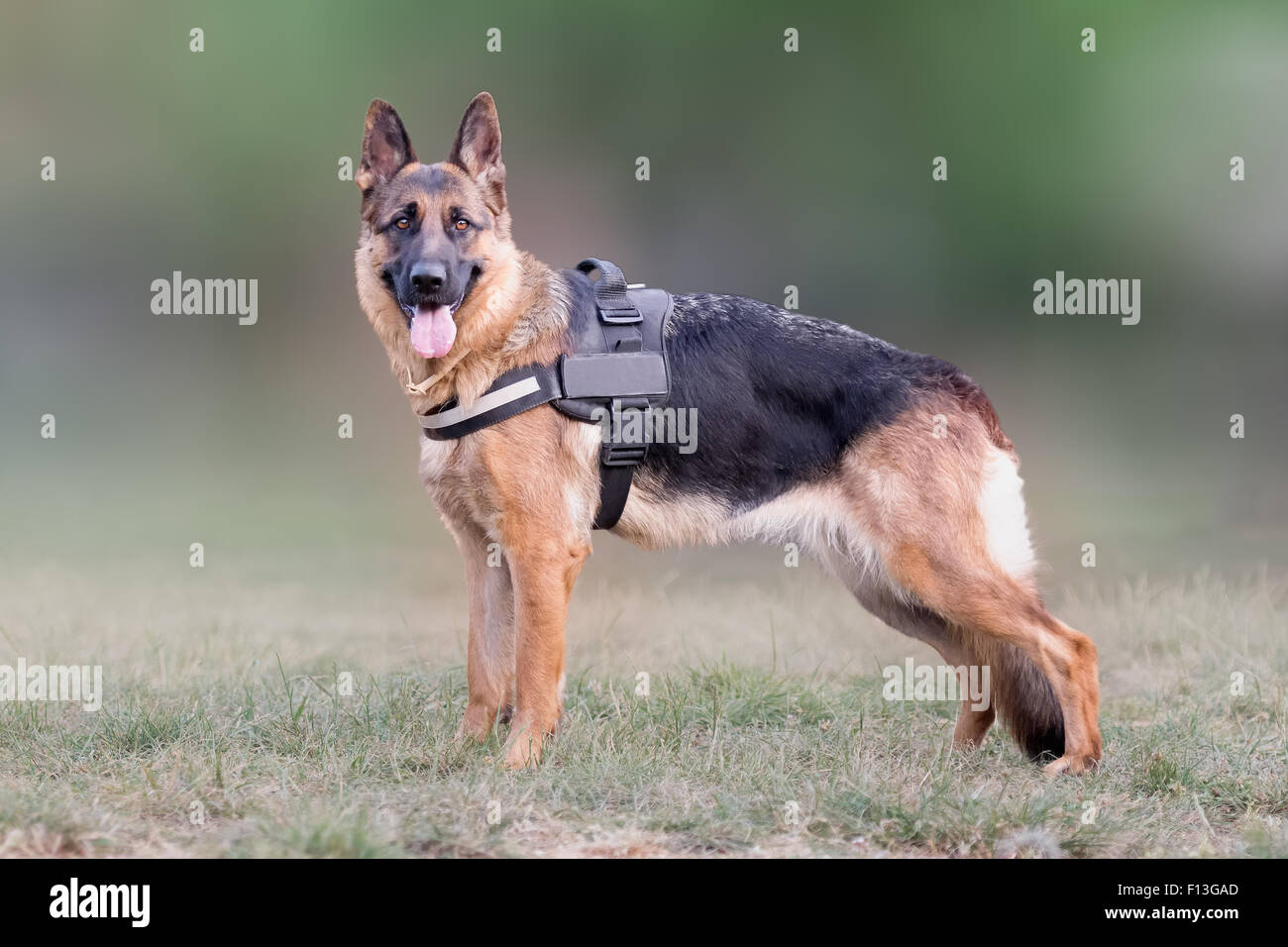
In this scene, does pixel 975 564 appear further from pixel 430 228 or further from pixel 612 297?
pixel 430 228

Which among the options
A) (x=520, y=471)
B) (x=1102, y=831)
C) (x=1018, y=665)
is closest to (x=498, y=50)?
(x=520, y=471)

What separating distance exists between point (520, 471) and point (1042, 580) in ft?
7.80

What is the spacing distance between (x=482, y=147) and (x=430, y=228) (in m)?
0.53

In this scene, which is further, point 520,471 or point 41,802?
point 520,471

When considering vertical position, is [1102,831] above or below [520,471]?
below

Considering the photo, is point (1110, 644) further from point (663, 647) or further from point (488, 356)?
point (488, 356)

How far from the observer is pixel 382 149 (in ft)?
16.2

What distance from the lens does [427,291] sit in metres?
4.61

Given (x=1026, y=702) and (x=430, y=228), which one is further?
(x=1026, y=702)

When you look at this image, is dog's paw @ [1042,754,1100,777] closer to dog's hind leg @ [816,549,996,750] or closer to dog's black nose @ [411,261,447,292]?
dog's hind leg @ [816,549,996,750]

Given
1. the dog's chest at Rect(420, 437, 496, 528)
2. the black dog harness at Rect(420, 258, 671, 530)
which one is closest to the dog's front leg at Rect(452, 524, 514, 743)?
the dog's chest at Rect(420, 437, 496, 528)

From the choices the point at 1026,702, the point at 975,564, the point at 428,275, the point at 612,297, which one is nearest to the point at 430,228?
the point at 428,275

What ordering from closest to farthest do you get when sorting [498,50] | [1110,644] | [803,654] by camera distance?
[803,654] → [1110,644] → [498,50]

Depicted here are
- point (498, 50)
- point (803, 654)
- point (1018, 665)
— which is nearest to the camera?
point (1018, 665)
